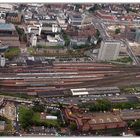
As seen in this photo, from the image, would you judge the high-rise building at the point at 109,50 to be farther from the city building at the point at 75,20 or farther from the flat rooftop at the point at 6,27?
the flat rooftop at the point at 6,27

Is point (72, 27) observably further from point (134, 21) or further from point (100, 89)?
point (100, 89)

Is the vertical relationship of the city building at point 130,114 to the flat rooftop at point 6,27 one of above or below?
below

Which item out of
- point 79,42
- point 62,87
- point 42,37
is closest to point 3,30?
point 42,37

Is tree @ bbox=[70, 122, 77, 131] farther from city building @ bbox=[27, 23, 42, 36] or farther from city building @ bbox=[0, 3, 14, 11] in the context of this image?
city building @ bbox=[0, 3, 14, 11]

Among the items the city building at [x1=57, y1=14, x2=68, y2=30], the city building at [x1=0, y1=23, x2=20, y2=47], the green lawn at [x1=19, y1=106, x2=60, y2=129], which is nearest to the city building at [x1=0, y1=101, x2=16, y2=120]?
the green lawn at [x1=19, y1=106, x2=60, y2=129]

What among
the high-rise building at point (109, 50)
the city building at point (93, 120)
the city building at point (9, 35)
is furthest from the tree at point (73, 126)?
the city building at point (9, 35)

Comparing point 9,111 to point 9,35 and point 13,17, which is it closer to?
point 9,35
